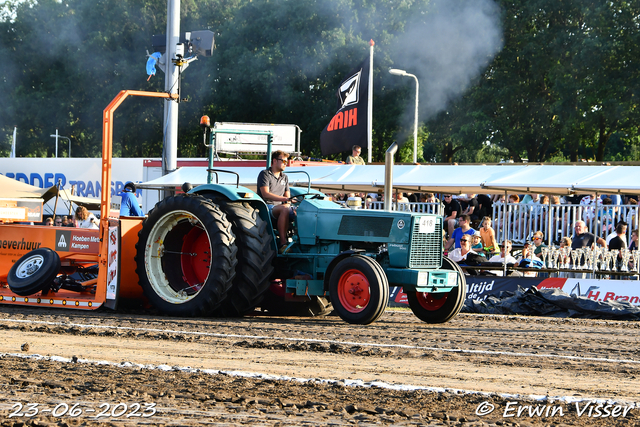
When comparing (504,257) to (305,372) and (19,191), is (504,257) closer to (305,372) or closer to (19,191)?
(305,372)

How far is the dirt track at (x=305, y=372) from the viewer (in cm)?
422

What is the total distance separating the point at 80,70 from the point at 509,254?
1320 inches

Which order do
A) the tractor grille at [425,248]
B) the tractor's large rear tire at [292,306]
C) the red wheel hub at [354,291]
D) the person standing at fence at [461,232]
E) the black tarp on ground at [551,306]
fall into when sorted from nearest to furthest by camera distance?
the red wheel hub at [354,291] < the tractor grille at [425,248] < the tractor's large rear tire at [292,306] < the black tarp on ground at [551,306] < the person standing at fence at [461,232]

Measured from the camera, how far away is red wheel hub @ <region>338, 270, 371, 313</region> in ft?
27.7

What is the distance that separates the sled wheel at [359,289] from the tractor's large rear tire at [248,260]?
30.5 inches

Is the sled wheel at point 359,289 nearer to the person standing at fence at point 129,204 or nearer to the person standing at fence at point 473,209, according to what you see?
the person standing at fence at point 129,204

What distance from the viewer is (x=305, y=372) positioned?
18.2 feet

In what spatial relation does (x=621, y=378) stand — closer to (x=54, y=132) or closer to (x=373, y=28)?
(x=373, y=28)

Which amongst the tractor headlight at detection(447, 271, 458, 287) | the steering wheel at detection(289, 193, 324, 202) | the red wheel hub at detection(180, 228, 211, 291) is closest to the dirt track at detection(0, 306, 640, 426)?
the tractor headlight at detection(447, 271, 458, 287)

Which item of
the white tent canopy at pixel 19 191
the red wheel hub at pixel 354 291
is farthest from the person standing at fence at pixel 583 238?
the white tent canopy at pixel 19 191

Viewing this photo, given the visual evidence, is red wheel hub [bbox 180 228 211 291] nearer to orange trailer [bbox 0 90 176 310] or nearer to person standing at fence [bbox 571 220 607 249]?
orange trailer [bbox 0 90 176 310]

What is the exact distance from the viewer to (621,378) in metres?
5.50

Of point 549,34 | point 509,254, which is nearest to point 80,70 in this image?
point 549,34

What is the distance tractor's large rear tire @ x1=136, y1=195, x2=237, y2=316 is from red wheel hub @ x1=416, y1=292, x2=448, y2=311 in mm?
2078
